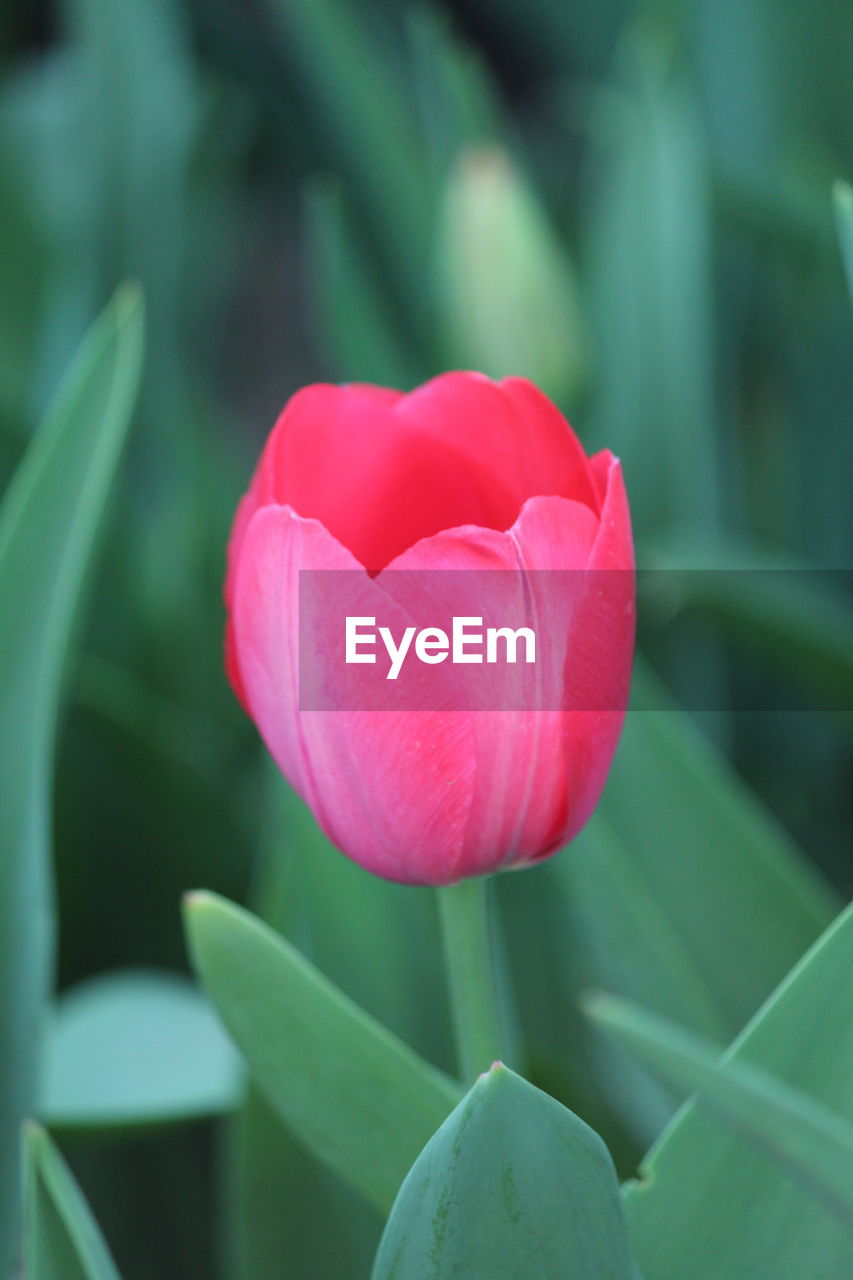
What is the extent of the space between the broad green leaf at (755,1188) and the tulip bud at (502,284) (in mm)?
516

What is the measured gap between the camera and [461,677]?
28 cm

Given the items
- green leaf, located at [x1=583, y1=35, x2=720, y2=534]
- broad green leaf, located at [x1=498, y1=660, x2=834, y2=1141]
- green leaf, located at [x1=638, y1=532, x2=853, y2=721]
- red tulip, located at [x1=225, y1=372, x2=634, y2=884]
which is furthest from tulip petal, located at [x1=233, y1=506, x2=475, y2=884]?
green leaf, located at [x1=583, y1=35, x2=720, y2=534]

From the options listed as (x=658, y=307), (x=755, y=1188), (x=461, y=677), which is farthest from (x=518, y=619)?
(x=658, y=307)

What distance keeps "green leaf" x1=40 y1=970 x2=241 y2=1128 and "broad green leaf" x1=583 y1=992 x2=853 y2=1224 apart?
249 mm

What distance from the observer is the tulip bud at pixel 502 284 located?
0.73 m

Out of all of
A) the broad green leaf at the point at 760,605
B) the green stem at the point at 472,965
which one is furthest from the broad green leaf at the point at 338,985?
the broad green leaf at the point at 760,605

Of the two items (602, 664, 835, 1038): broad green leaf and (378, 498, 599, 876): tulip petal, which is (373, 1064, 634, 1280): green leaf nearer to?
(378, 498, 599, 876): tulip petal

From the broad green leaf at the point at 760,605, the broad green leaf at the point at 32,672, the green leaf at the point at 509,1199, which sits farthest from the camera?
the broad green leaf at the point at 760,605

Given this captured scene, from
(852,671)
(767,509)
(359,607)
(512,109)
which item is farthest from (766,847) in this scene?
(512,109)

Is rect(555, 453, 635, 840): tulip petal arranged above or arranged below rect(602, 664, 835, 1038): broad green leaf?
above

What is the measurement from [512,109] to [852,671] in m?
0.97

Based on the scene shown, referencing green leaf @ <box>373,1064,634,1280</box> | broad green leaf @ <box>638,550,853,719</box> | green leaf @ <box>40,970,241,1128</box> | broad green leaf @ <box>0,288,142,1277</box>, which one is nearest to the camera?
green leaf @ <box>373,1064,634,1280</box>

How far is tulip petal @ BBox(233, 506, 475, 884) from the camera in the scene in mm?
275

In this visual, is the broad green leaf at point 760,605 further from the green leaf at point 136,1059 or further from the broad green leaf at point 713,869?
the green leaf at point 136,1059
